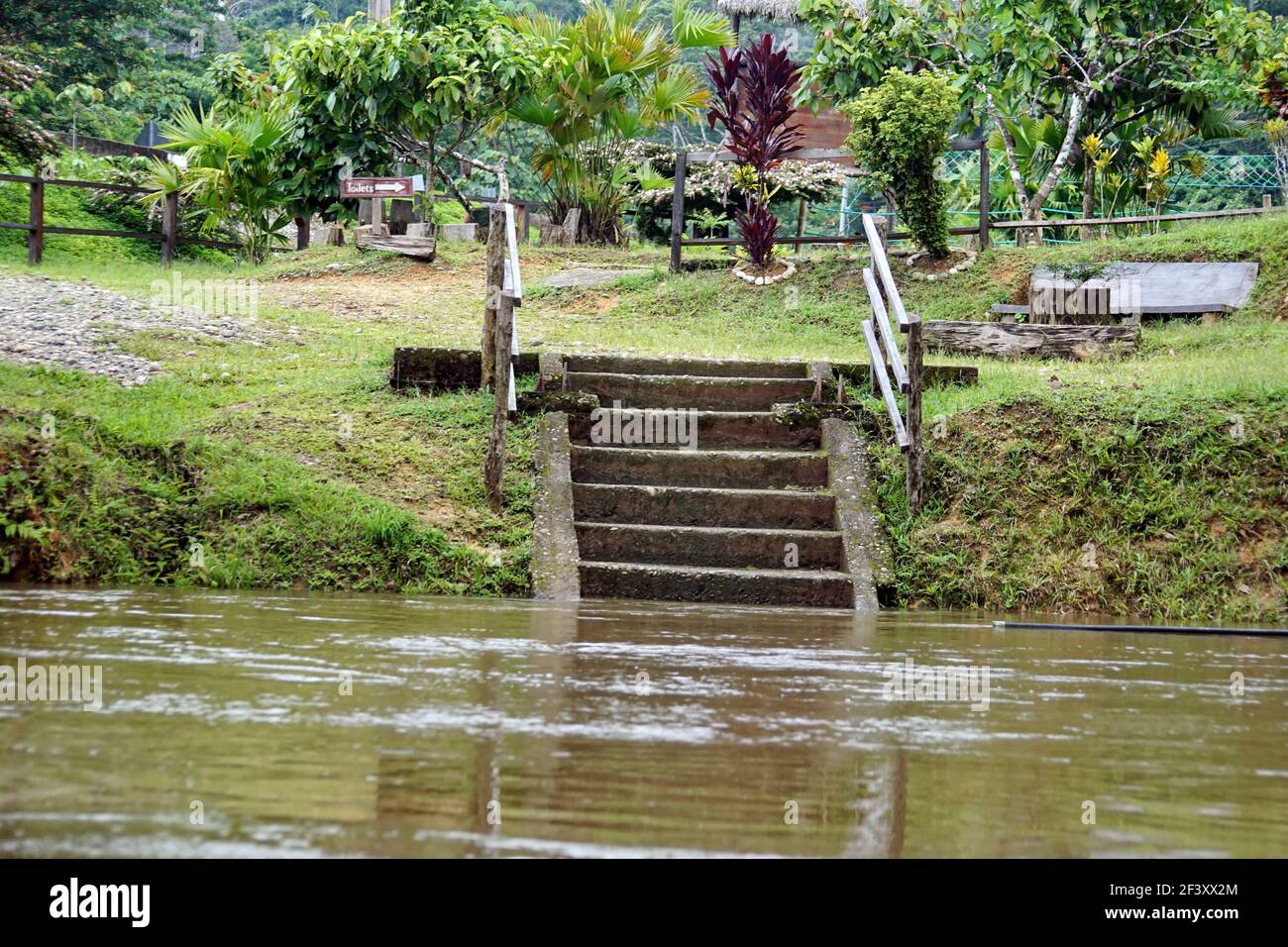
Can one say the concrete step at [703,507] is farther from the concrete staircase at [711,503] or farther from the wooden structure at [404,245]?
the wooden structure at [404,245]

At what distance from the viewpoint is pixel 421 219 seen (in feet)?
58.2

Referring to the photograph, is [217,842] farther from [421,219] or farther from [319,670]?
[421,219]

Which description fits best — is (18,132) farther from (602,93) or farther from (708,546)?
(602,93)

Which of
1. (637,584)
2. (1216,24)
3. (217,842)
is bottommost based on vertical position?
(637,584)

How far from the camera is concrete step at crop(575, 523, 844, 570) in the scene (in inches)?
314

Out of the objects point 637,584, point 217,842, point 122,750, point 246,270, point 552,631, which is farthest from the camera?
point 246,270

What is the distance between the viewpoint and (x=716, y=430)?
9320 millimetres

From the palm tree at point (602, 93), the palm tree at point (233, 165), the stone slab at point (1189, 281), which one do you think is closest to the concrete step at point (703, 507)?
the stone slab at point (1189, 281)

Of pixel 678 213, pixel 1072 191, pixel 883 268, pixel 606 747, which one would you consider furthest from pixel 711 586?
pixel 1072 191

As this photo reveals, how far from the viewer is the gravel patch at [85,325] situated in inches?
380

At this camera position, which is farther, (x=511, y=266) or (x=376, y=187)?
Answer: (x=376, y=187)

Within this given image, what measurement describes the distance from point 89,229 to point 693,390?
11.3m

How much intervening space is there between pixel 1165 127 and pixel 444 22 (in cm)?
924

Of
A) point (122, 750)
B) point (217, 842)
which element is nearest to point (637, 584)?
point (122, 750)
